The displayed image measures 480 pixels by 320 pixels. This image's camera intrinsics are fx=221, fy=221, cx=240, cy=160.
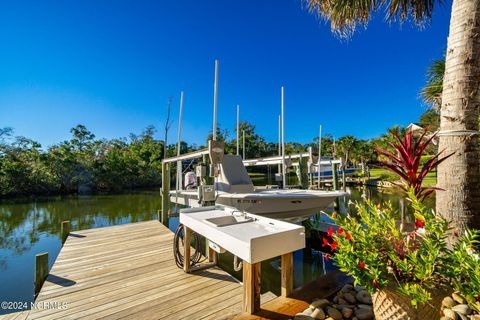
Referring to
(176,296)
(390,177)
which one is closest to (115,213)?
(176,296)

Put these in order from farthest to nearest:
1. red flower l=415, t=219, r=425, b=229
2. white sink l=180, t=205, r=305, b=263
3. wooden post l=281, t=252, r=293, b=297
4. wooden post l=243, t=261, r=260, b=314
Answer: wooden post l=281, t=252, r=293, b=297 → wooden post l=243, t=261, r=260, b=314 → white sink l=180, t=205, r=305, b=263 → red flower l=415, t=219, r=425, b=229

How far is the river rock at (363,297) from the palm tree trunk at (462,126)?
0.97 meters

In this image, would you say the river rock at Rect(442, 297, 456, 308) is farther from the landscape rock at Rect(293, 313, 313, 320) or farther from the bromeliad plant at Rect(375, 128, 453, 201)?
the landscape rock at Rect(293, 313, 313, 320)

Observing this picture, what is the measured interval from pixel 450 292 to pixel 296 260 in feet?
16.4

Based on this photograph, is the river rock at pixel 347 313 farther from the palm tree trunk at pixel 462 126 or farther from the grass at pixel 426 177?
the grass at pixel 426 177

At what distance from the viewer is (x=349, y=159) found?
3281cm

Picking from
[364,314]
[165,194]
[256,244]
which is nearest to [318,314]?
[364,314]

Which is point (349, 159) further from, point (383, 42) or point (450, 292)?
point (450, 292)

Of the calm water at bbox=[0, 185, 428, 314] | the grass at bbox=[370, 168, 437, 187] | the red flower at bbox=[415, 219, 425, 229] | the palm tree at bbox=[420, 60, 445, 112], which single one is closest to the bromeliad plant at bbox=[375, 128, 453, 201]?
the red flower at bbox=[415, 219, 425, 229]

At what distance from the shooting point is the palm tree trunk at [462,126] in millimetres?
1872

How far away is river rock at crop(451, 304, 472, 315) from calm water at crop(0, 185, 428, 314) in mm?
3675

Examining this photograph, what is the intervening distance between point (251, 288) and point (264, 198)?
9.28 feet

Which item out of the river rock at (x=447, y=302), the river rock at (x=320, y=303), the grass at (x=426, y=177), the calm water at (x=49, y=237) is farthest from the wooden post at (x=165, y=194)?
the grass at (x=426, y=177)

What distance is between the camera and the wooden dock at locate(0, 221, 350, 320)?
7.09ft
